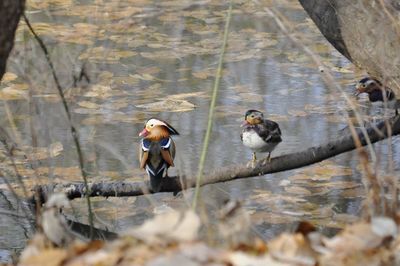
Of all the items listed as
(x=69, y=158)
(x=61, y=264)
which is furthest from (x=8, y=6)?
(x=69, y=158)

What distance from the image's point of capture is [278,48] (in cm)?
942

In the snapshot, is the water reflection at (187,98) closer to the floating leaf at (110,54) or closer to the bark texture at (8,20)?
the floating leaf at (110,54)

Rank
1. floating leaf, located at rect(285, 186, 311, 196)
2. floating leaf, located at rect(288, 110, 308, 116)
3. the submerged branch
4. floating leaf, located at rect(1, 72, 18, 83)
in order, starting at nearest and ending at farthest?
the submerged branch < floating leaf, located at rect(285, 186, 311, 196) < floating leaf, located at rect(288, 110, 308, 116) < floating leaf, located at rect(1, 72, 18, 83)

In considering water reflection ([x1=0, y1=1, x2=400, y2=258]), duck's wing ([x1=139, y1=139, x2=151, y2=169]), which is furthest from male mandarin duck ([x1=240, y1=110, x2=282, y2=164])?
duck's wing ([x1=139, y1=139, x2=151, y2=169])

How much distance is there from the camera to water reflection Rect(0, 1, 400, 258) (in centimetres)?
587

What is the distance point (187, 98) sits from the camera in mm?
7906

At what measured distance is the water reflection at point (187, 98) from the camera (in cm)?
587

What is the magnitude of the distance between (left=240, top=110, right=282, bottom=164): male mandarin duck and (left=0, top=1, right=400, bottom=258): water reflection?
0.40 meters

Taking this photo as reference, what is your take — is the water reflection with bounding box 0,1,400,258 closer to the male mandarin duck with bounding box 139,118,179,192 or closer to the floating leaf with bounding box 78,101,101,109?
the floating leaf with bounding box 78,101,101,109

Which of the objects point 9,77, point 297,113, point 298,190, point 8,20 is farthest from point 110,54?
point 8,20

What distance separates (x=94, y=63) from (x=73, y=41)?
2.01 ft

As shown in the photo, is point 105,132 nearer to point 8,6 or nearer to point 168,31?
point 168,31

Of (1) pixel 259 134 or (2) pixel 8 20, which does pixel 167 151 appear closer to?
(1) pixel 259 134

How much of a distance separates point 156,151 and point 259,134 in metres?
0.59
